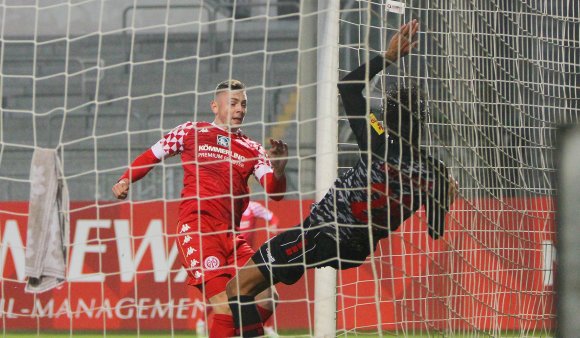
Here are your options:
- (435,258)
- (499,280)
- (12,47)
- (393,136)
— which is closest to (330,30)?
(393,136)

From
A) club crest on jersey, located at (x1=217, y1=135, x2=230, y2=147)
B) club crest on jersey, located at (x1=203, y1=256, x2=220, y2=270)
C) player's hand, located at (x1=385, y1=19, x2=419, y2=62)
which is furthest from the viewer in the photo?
club crest on jersey, located at (x1=217, y1=135, x2=230, y2=147)

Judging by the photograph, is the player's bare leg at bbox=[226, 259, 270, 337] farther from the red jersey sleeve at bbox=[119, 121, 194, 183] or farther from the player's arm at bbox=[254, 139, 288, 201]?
the red jersey sleeve at bbox=[119, 121, 194, 183]

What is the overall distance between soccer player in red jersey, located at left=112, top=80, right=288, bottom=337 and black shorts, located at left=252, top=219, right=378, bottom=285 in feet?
1.49

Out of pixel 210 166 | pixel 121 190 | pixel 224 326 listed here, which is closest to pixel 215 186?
pixel 210 166

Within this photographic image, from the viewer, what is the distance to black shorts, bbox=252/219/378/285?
4145 mm

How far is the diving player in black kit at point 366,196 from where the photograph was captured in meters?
3.88

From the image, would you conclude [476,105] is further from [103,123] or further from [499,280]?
[103,123]

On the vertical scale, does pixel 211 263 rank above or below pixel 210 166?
below

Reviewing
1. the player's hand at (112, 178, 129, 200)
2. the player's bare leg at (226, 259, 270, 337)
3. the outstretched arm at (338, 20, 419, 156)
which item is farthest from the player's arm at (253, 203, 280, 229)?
the outstretched arm at (338, 20, 419, 156)

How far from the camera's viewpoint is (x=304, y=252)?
4.16 metres

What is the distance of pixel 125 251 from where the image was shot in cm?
880

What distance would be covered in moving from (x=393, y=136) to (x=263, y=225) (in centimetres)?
468

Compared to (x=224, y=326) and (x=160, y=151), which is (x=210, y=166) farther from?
(x=224, y=326)

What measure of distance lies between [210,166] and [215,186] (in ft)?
0.35
